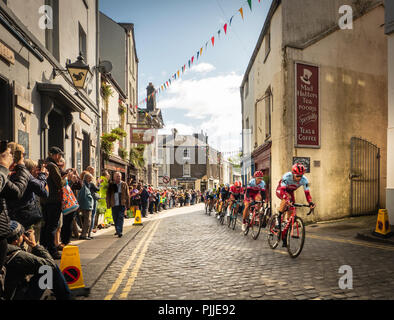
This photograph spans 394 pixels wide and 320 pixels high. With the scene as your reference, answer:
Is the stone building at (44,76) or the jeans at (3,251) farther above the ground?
the stone building at (44,76)

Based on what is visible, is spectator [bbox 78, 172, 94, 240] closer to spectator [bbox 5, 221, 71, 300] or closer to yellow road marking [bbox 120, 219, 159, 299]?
yellow road marking [bbox 120, 219, 159, 299]

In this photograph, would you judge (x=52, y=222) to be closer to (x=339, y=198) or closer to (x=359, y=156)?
(x=339, y=198)

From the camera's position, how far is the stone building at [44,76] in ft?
23.9

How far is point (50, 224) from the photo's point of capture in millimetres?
6504

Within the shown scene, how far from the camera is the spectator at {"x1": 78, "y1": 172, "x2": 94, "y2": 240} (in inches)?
363

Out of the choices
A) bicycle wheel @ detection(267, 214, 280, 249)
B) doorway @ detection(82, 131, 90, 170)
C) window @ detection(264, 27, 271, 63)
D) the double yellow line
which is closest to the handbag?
the double yellow line

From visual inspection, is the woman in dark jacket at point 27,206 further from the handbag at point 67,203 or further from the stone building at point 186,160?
the stone building at point 186,160

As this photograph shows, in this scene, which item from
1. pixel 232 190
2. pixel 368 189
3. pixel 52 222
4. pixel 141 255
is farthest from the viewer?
pixel 368 189

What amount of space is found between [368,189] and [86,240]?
1123cm

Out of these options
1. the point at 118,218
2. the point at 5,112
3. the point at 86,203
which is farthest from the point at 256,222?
the point at 5,112

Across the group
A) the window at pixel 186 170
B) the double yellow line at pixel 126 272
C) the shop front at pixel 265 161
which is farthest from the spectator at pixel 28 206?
the window at pixel 186 170

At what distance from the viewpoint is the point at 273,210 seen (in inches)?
604

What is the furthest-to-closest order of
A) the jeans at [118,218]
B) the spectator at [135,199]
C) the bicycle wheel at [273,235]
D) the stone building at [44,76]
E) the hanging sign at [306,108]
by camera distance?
the spectator at [135,199], the hanging sign at [306,108], the jeans at [118,218], the bicycle wheel at [273,235], the stone building at [44,76]
